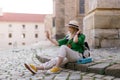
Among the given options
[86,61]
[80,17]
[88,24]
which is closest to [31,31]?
[80,17]

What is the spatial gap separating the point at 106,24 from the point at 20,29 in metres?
63.8

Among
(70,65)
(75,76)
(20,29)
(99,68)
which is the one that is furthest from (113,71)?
(20,29)

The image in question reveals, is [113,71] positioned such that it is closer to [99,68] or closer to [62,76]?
[99,68]

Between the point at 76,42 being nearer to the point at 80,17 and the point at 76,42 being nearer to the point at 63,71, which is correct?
the point at 63,71

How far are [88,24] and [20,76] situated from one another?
5589 millimetres

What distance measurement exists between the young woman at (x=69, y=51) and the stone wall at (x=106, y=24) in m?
3.85

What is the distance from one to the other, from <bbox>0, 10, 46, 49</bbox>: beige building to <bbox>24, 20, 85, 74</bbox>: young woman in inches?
2579

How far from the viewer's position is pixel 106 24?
31.5 feet

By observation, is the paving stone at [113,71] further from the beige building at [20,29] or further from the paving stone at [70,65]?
the beige building at [20,29]

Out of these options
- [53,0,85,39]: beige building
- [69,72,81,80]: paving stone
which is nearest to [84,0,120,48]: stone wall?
[69,72,81,80]: paving stone

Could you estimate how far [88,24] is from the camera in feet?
34.6

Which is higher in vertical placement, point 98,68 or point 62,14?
point 62,14

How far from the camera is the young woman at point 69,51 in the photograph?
18.1ft

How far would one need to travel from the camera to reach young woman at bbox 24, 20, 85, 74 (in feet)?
18.1
